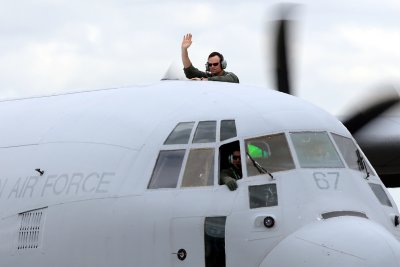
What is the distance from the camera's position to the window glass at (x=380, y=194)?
42.9 feet

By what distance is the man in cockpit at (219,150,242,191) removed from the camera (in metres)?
12.2

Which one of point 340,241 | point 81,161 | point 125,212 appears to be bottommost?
A: point 340,241

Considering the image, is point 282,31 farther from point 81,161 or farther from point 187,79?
point 81,161

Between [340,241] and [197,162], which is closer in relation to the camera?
[340,241]

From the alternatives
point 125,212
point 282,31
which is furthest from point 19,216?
point 282,31

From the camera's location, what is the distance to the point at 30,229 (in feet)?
44.0

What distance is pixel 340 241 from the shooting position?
11250mm

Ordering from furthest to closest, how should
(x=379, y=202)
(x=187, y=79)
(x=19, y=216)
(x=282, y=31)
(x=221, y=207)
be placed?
(x=282, y=31)
(x=187, y=79)
(x=19, y=216)
(x=379, y=202)
(x=221, y=207)

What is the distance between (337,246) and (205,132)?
2.54 metres

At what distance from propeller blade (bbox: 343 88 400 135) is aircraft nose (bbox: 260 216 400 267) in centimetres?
824

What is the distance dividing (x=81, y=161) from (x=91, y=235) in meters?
1.15

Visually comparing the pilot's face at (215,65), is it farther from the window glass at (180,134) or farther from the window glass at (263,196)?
the window glass at (263,196)

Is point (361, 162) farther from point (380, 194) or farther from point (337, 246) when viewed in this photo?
point (337, 246)

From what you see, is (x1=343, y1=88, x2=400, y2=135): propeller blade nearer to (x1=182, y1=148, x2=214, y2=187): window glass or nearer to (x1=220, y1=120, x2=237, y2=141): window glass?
(x1=220, y1=120, x2=237, y2=141): window glass
